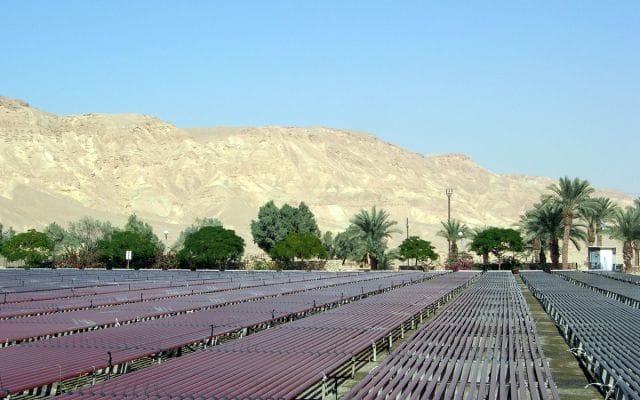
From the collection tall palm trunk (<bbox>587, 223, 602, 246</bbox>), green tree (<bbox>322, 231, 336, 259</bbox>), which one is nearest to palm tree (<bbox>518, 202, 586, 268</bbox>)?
tall palm trunk (<bbox>587, 223, 602, 246</bbox>)

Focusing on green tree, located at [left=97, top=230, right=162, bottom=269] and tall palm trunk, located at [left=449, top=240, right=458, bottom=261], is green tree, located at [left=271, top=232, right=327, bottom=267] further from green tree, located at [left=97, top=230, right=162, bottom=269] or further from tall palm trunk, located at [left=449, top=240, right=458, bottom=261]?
tall palm trunk, located at [left=449, top=240, right=458, bottom=261]

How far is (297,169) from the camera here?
498ft

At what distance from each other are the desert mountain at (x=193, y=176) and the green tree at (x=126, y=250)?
140 feet

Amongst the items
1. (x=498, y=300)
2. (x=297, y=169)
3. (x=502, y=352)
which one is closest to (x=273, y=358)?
(x=502, y=352)

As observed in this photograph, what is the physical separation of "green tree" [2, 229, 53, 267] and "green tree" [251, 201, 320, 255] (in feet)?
83.5

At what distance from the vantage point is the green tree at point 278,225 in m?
86.0

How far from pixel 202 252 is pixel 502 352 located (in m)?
54.4

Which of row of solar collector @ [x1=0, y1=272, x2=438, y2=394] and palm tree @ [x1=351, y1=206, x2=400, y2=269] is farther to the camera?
palm tree @ [x1=351, y1=206, x2=400, y2=269]

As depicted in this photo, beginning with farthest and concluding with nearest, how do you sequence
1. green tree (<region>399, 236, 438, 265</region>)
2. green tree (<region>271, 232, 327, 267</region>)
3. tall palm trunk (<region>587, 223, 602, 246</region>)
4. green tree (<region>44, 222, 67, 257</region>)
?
green tree (<region>44, 222, 67, 257</region>), green tree (<region>399, 236, 438, 265</region>), tall palm trunk (<region>587, 223, 602, 246</region>), green tree (<region>271, 232, 327, 267</region>)

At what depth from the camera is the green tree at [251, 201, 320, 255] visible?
282 ft

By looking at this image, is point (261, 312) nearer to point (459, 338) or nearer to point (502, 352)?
point (459, 338)

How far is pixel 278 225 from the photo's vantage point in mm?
86250

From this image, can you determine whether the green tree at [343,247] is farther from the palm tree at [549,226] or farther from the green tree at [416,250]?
the palm tree at [549,226]

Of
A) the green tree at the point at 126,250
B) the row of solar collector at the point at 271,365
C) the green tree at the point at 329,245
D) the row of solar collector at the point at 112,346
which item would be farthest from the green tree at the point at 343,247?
the row of solar collector at the point at 271,365
